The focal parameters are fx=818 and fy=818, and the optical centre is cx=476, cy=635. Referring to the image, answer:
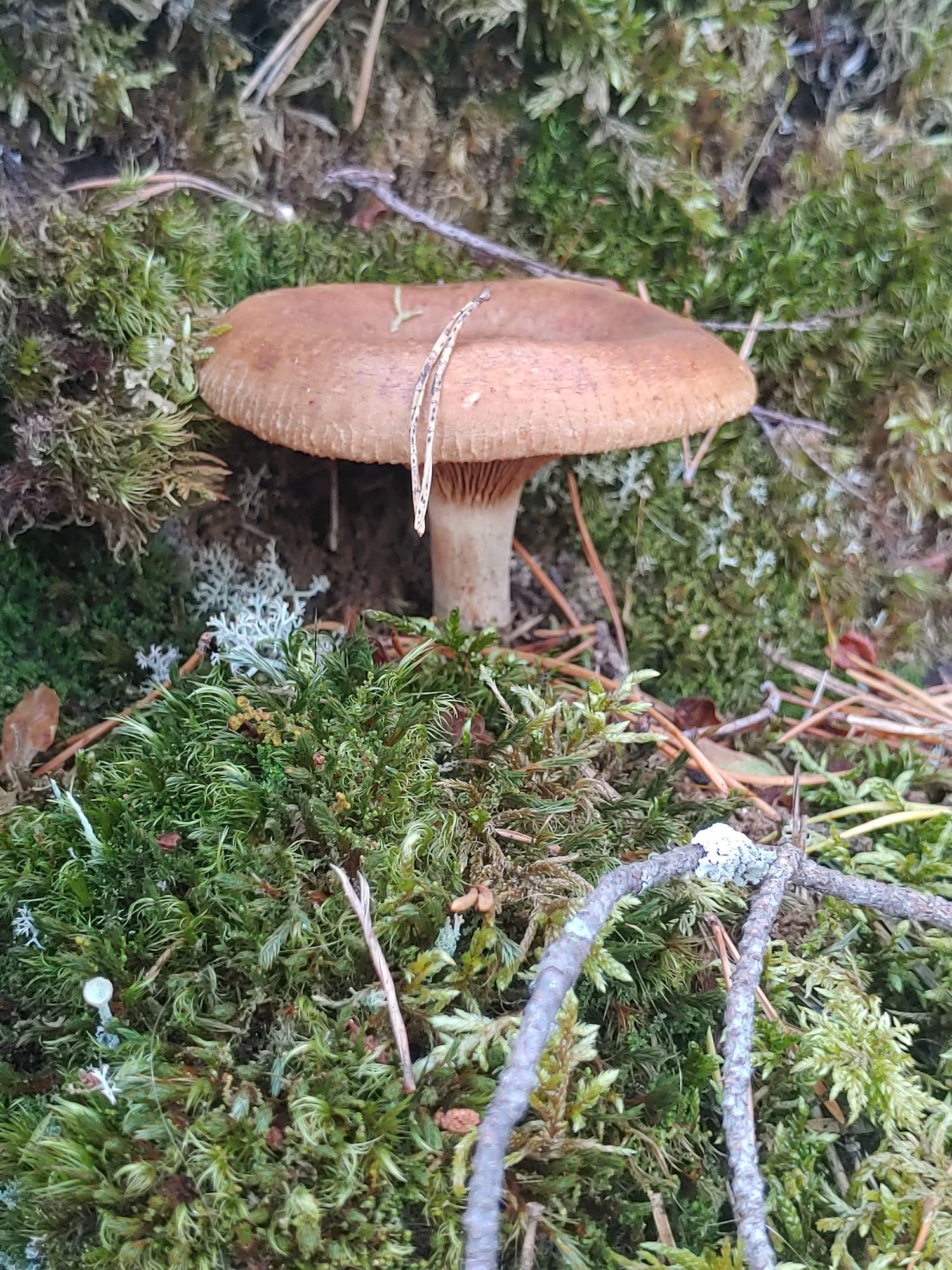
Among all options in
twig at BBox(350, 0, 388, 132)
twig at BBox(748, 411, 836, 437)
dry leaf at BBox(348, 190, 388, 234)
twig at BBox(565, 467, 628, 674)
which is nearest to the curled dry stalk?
twig at BBox(565, 467, 628, 674)

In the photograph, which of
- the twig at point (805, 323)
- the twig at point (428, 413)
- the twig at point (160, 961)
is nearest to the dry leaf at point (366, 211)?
the twig at point (428, 413)

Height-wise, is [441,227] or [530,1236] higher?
[441,227]

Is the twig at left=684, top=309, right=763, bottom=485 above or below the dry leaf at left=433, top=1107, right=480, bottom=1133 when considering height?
above

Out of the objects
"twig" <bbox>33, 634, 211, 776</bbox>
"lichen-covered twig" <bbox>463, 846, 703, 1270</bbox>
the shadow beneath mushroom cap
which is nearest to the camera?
"lichen-covered twig" <bbox>463, 846, 703, 1270</bbox>

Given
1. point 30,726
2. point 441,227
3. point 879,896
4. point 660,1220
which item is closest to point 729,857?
point 879,896

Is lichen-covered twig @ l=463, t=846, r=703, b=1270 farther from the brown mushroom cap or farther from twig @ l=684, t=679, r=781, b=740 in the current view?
twig @ l=684, t=679, r=781, b=740

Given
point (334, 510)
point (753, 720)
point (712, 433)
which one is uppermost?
point (712, 433)

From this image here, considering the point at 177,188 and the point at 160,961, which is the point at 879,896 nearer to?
the point at 160,961
